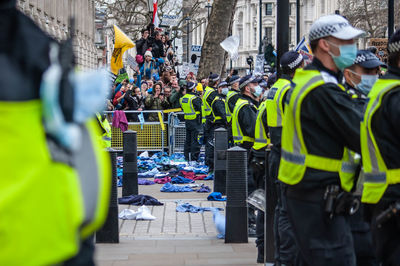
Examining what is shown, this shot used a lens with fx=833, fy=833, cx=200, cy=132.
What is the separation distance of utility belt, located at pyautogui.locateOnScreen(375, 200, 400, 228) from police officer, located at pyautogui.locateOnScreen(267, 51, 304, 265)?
59.1 inches

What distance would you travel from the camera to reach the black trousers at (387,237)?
4699 mm

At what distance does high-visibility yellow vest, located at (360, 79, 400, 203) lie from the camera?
187 inches

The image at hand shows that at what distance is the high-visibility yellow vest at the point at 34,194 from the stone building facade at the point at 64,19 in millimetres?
17336

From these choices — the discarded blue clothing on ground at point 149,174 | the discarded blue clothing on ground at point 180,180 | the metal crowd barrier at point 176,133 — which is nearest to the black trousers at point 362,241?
the discarded blue clothing on ground at point 180,180

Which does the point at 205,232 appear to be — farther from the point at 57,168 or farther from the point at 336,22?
the point at 57,168

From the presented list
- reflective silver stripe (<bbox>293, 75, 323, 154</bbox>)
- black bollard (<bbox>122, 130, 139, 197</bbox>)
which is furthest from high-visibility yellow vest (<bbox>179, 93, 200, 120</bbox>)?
reflective silver stripe (<bbox>293, 75, 323, 154</bbox>)

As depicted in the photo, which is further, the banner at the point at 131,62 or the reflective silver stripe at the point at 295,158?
the banner at the point at 131,62

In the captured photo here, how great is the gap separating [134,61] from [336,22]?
795 inches

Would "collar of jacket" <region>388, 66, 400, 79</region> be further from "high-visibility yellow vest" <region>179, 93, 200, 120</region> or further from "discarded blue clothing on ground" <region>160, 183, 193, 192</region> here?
"high-visibility yellow vest" <region>179, 93, 200, 120</region>

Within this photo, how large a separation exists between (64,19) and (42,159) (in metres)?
50.7

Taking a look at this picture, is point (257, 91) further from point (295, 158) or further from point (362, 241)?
point (295, 158)

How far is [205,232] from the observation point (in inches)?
415

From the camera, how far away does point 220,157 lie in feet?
45.4

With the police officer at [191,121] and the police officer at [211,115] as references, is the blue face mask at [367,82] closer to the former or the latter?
the police officer at [211,115]
